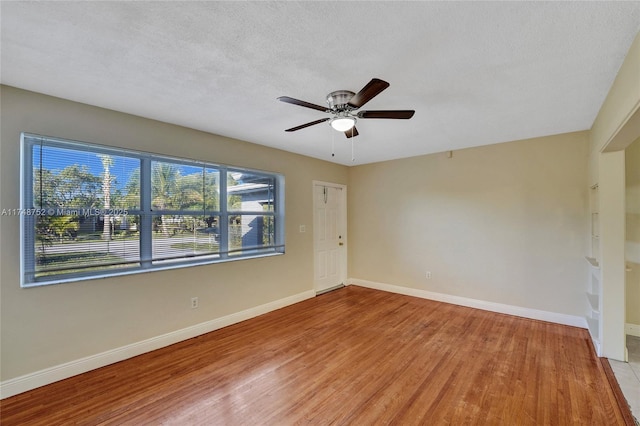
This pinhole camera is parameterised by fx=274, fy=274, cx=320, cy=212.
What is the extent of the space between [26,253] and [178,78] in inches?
77.0

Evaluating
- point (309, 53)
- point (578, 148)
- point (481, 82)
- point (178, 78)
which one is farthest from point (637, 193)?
point (178, 78)

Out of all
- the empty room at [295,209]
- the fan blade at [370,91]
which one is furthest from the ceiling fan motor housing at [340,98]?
the fan blade at [370,91]

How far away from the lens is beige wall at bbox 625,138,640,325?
317 centimetres

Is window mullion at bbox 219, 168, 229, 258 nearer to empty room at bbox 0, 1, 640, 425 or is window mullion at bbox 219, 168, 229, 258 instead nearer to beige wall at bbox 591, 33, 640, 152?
empty room at bbox 0, 1, 640, 425

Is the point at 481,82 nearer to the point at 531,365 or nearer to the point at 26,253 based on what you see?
the point at 531,365

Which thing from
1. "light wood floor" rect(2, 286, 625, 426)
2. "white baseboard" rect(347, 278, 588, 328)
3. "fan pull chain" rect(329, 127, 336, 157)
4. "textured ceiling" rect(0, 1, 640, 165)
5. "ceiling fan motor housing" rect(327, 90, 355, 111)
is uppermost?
"textured ceiling" rect(0, 1, 640, 165)

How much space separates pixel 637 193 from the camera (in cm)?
316

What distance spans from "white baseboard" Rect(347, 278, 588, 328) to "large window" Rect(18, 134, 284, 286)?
268 cm

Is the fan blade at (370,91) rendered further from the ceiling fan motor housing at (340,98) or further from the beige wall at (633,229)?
the beige wall at (633,229)

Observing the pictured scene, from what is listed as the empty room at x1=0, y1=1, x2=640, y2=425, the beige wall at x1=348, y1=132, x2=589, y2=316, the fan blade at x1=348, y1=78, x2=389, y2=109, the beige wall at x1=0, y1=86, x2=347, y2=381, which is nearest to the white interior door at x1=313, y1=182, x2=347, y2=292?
the beige wall at x1=348, y1=132, x2=589, y2=316

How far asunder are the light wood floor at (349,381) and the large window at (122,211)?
100cm

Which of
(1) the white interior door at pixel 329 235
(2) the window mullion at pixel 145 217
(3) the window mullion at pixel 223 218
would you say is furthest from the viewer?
(1) the white interior door at pixel 329 235

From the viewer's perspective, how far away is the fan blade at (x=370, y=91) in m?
1.66

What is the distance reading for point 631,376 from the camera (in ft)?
7.84
